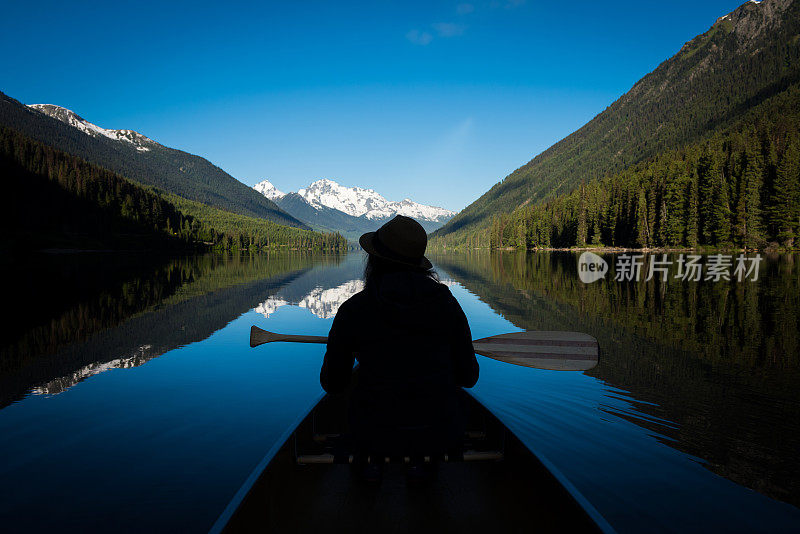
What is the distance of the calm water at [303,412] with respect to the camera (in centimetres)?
537

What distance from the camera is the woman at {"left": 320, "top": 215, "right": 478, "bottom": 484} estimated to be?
327 cm

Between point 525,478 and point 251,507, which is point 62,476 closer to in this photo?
point 251,507

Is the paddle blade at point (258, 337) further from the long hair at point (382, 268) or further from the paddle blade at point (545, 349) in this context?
the long hair at point (382, 268)

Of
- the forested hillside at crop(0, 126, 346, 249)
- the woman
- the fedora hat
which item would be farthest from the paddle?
the forested hillside at crop(0, 126, 346, 249)

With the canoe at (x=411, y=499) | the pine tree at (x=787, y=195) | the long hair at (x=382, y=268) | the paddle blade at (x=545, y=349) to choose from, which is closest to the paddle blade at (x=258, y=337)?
the canoe at (x=411, y=499)

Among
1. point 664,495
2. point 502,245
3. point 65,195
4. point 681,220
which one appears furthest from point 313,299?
point 502,245

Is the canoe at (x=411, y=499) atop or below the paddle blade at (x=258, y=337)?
below

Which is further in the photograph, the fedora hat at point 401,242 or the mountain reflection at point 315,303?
the mountain reflection at point 315,303

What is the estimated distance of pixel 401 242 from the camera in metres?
3.58

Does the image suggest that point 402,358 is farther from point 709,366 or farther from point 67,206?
point 67,206

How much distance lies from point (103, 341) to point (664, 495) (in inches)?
679

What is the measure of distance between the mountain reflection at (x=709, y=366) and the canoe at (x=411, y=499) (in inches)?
154

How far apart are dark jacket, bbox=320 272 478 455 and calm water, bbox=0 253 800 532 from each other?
1.74m

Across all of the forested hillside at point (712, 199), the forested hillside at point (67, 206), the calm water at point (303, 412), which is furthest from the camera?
the forested hillside at point (67, 206)
